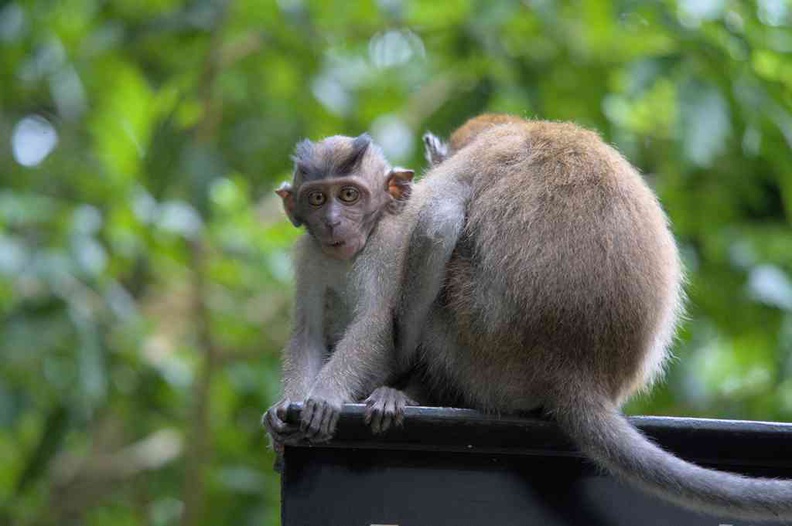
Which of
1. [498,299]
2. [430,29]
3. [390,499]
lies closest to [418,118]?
[430,29]

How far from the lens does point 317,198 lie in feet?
13.0

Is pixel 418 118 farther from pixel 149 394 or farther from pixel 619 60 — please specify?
pixel 149 394

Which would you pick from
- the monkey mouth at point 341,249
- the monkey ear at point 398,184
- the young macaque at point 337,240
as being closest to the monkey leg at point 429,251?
the young macaque at point 337,240

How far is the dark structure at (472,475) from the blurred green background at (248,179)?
222cm

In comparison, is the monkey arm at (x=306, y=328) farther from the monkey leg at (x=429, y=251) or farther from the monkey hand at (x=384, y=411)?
the monkey hand at (x=384, y=411)

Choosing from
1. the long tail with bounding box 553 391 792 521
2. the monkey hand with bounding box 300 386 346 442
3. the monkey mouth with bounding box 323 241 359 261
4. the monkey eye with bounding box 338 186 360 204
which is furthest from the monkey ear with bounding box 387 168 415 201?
the long tail with bounding box 553 391 792 521

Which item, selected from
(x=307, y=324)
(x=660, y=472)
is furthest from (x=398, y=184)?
(x=660, y=472)

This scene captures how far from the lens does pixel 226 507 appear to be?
271 inches

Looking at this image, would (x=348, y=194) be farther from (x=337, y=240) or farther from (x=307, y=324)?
(x=307, y=324)

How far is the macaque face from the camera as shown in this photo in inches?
151

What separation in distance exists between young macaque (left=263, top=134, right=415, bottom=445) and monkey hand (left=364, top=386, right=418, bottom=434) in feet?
1.76

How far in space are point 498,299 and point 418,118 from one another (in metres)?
3.84

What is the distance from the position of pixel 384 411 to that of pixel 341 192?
122 centimetres

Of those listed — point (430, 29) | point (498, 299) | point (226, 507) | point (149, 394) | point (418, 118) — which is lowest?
point (226, 507)
